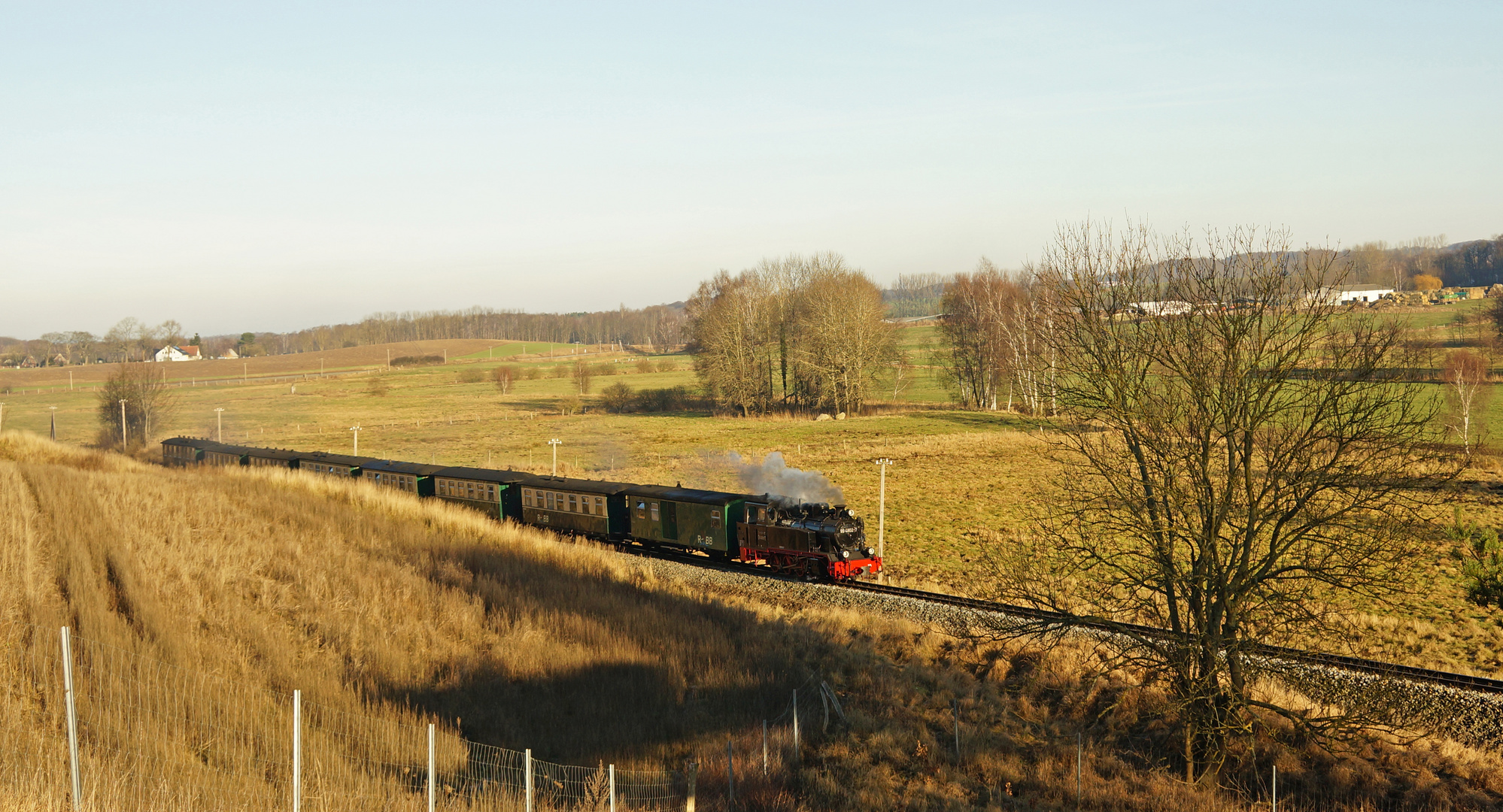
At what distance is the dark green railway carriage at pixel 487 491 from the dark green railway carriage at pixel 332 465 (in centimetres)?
560

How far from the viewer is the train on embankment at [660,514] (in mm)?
26625

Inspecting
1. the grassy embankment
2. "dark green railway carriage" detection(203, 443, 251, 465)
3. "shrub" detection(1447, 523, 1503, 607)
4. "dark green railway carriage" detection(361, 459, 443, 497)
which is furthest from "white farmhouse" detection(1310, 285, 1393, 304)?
"dark green railway carriage" detection(203, 443, 251, 465)

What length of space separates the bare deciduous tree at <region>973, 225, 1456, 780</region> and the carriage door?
601 inches

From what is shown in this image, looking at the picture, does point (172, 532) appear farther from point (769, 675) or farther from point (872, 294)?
point (872, 294)

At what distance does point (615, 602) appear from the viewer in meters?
20.6

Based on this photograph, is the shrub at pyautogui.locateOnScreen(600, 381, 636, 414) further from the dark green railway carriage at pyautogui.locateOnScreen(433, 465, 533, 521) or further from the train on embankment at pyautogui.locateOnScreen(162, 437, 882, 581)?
the dark green railway carriage at pyautogui.locateOnScreen(433, 465, 533, 521)

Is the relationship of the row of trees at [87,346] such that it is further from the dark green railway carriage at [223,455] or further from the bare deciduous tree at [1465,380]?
the bare deciduous tree at [1465,380]

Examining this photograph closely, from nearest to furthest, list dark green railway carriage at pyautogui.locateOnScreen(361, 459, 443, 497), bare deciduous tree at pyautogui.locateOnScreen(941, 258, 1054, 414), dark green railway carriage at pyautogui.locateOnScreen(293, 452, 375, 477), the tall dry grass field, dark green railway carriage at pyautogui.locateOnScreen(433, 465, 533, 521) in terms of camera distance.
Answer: the tall dry grass field
dark green railway carriage at pyautogui.locateOnScreen(433, 465, 533, 521)
dark green railway carriage at pyautogui.locateOnScreen(361, 459, 443, 497)
dark green railway carriage at pyautogui.locateOnScreen(293, 452, 375, 477)
bare deciduous tree at pyautogui.locateOnScreen(941, 258, 1054, 414)

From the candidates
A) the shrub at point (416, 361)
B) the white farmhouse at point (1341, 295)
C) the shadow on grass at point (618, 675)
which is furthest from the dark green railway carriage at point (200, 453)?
the shrub at point (416, 361)

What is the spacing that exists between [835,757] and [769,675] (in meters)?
2.72

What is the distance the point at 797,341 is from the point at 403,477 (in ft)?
175

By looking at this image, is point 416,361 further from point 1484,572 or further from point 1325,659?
point 1325,659

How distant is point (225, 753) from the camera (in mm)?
10133

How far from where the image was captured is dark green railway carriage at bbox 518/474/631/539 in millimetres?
32406
